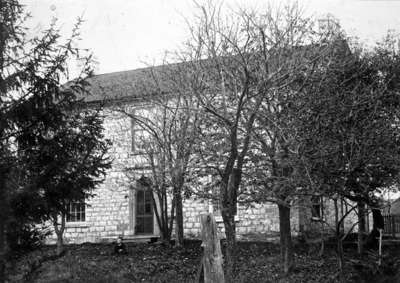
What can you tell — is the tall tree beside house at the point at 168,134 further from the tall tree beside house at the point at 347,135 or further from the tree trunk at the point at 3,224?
the tree trunk at the point at 3,224

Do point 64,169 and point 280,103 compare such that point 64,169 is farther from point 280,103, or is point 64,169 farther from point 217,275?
point 280,103

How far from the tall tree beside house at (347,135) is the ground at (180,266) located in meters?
1.56

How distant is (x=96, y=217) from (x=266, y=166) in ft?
38.5

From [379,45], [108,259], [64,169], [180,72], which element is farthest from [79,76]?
[379,45]

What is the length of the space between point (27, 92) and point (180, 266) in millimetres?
7372

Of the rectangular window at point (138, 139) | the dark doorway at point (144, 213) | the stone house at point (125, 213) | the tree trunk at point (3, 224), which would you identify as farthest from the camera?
the dark doorway at point (144, 213)

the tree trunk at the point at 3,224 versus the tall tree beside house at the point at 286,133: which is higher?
the tall tree beside house at the point at 286,133

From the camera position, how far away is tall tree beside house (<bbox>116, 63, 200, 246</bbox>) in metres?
14.1

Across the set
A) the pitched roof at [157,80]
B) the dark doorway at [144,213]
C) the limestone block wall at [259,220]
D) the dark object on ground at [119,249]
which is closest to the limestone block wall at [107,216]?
the dark doorway at [144,213]

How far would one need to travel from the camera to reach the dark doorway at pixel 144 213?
72.5ft

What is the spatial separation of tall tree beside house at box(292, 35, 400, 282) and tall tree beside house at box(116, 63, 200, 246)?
3.14 m

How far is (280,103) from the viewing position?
12102 millimetres

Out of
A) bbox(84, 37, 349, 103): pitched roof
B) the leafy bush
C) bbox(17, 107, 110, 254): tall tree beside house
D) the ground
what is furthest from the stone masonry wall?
the leafy bush

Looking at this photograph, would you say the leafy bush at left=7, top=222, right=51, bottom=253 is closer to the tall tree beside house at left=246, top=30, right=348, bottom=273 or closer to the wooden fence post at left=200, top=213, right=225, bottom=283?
the wooden fence post at left=200, top=213, right=225, bottom=283
